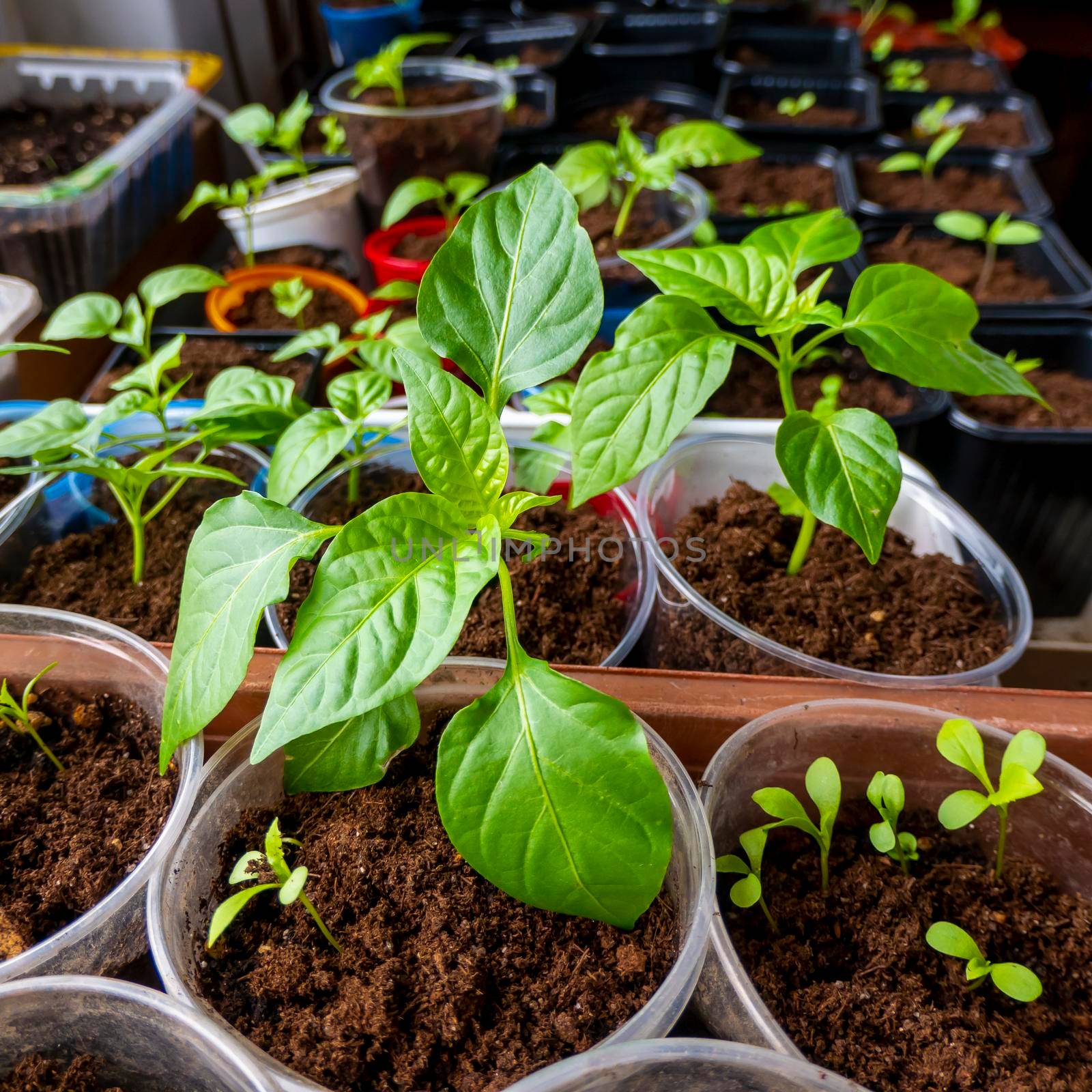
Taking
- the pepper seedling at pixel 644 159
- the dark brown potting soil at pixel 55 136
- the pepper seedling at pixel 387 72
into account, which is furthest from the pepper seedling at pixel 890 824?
the dark brown potting soil at pixel 55 136

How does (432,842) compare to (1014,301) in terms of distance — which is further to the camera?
(1014,301)

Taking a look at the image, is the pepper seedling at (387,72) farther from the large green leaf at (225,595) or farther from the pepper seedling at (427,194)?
the large green leaf at (225,595)

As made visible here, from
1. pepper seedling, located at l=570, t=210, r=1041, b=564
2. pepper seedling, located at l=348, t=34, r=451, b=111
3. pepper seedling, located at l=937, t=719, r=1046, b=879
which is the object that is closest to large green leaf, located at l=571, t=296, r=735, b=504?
pepper seedling, located at l=570, t=210, r=1041, b=564

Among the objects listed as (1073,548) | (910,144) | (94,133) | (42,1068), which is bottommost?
(1073,548)

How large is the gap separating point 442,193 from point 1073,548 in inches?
44.4

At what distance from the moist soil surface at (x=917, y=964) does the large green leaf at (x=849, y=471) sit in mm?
280

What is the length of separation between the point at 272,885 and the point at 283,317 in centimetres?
106

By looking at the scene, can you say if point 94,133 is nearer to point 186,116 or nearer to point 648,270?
point 186,116

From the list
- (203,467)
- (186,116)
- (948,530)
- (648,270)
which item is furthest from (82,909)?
(186,116)

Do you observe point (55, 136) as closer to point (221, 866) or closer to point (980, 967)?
point (221, 866)

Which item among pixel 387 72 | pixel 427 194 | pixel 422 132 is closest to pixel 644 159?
pixel 427 194

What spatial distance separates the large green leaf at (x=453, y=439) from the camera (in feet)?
1.97

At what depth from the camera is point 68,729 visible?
30.0 inches

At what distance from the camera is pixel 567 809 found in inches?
21.4
